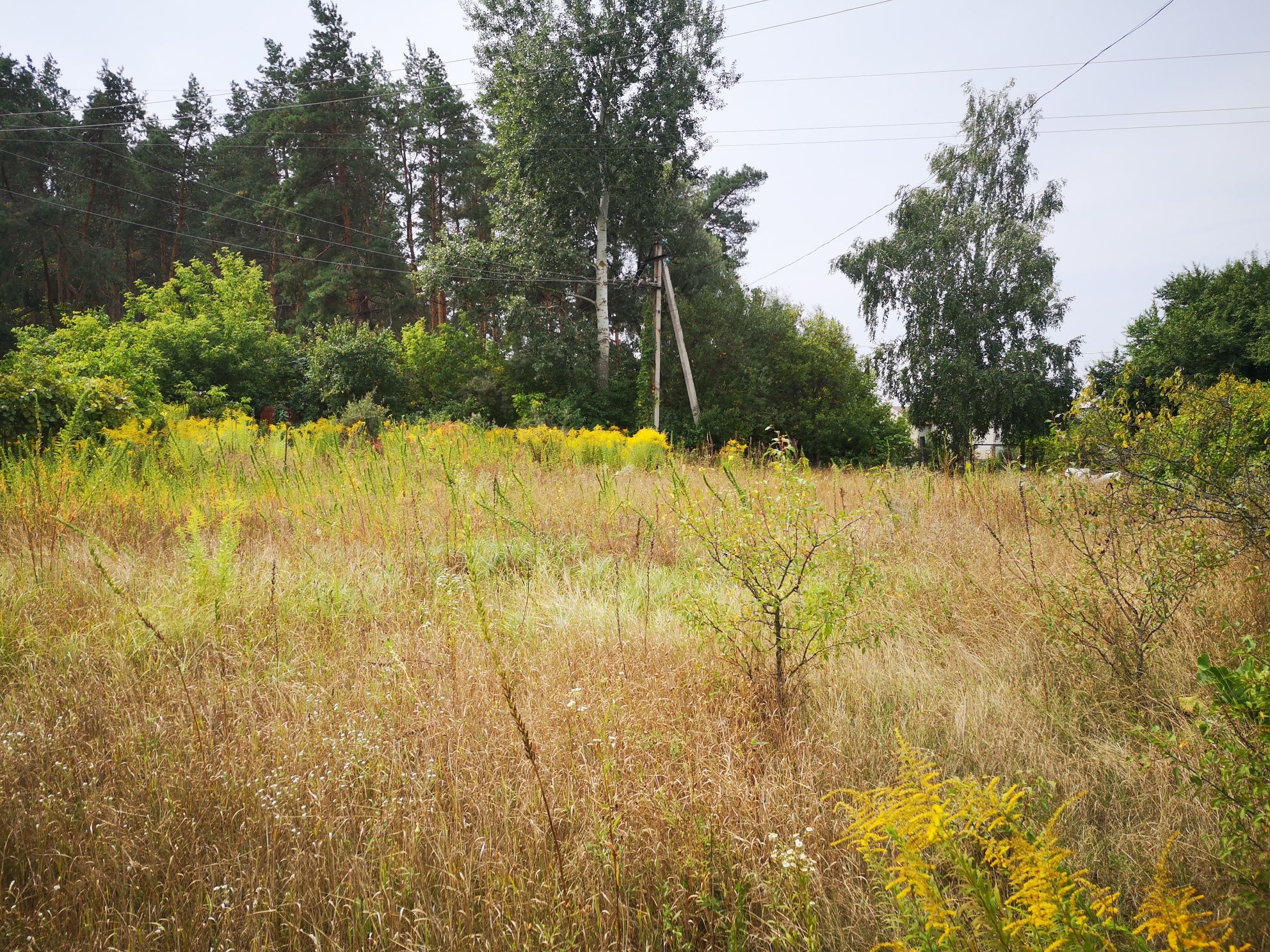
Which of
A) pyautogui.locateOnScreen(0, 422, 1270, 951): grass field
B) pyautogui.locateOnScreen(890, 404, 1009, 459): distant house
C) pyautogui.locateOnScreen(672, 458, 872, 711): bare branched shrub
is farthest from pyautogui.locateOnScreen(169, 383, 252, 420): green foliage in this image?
pyautogui.locateOnScreen(890, 404, 1009, 459): distant house

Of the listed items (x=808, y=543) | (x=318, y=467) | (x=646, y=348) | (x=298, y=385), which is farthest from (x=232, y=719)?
(x=298, y=385)

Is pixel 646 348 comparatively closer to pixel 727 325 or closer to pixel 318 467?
pixel 727 325

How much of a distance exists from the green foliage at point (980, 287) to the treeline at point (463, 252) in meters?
1.95

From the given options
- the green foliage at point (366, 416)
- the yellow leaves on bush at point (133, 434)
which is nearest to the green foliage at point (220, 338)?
the green foliage at point (366, 416)

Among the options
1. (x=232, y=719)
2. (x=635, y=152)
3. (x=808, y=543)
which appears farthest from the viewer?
(x=635, y=152)

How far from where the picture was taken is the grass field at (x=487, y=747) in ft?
4.67

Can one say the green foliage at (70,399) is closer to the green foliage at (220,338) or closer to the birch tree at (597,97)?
the green foliage at (220,338)

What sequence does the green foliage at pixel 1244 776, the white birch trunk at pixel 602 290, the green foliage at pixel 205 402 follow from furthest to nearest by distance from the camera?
the white birch trunk at pixel 602 290 → the green foliage at pixel 205 402 → the green foliage at pixel 1244 776

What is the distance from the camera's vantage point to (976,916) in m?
1.03

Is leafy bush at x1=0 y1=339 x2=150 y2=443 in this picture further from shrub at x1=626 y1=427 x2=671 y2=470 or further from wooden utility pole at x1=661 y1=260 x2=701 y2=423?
wooden utility pole at x1=661 y1=260 x2=701 y2=423

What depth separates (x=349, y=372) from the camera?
16422 millimetres

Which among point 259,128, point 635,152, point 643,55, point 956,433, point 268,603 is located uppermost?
point 259,128

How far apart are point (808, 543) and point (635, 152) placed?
1619cm

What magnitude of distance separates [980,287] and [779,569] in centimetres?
1592
